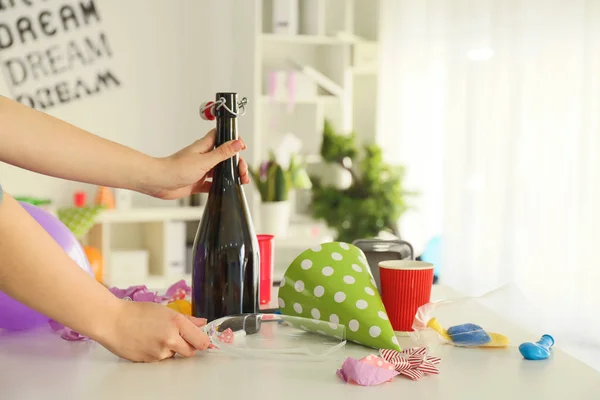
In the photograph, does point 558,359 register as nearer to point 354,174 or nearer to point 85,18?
point 354,174

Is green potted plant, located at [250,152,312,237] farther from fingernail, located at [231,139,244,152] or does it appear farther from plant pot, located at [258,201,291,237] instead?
fingernail, located at [231,139,244,152]

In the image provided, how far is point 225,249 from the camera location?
1.18 meters

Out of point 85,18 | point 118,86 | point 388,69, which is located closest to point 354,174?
point 388,69

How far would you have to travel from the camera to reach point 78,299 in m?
1.00

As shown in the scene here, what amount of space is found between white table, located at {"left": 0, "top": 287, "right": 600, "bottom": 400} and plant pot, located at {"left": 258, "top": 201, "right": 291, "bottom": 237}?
253 centimetres

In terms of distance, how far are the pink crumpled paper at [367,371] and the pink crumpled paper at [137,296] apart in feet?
1.29

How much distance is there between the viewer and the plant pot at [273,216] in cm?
366

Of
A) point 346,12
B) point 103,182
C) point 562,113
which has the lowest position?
point 103,182

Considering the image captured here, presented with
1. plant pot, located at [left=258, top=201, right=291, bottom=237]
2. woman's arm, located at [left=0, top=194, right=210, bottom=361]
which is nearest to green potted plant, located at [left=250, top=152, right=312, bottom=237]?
plant pot, located at [left=258, top=201, right=291, bottom=237]

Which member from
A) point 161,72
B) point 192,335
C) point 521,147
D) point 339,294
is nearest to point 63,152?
point 192,335

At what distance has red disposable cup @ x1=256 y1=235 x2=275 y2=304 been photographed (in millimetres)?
1381

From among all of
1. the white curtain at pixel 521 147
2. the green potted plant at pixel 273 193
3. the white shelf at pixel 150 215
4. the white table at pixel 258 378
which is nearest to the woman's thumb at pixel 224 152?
the white table at pixel 258 378

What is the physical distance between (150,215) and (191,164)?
8.53ft

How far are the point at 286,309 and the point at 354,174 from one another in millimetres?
2603
